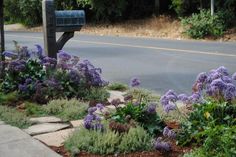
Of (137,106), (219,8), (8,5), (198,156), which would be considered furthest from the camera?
(8,5)

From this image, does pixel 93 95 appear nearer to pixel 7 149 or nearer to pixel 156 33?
pixel 7 149

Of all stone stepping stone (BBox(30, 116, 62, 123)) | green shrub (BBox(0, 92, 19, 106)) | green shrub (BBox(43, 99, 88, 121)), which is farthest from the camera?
green shrub (BBox(0, 92, 19, 106))

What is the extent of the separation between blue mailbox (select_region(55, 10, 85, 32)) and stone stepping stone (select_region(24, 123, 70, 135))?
295 cm

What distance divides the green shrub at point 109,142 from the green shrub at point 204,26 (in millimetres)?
17218

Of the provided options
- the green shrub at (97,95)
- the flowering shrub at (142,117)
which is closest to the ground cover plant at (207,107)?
the flowering shrub at (142,117)

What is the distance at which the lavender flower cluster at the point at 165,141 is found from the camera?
4691mm

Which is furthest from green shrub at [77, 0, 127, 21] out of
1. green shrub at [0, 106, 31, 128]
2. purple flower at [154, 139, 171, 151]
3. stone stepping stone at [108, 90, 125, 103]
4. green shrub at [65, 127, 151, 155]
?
purple flower at [154, 139, 171, 151]

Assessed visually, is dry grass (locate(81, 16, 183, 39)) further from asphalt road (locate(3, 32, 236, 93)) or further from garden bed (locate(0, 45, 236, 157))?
garden bed (locate(0, 45, 236, 157))

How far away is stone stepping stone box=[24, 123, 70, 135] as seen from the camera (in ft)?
18.8

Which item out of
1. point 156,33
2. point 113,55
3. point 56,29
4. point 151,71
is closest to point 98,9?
point 156,33

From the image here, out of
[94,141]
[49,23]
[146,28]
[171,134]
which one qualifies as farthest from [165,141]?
[146,28]

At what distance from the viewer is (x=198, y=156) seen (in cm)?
423

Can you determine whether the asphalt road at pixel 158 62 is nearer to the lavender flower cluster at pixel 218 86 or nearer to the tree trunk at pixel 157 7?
the lavender flower cluster at pixel 218 86

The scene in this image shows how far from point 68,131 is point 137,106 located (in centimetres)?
86
